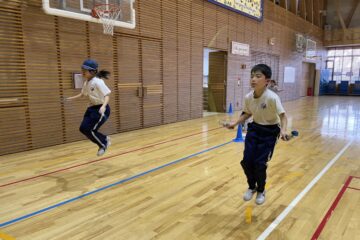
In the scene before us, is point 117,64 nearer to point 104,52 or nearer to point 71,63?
point 104,52

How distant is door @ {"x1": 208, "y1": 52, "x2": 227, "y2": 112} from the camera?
10.6 m

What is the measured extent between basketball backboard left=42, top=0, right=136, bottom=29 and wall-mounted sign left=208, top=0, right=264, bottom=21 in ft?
13.1

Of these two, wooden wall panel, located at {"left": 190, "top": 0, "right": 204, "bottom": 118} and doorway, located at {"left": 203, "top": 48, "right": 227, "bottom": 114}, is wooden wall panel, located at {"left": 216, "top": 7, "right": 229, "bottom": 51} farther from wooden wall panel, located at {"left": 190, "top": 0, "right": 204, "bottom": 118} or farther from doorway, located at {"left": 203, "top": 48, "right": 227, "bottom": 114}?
wooden wall panel, located at {"left": 190, "top": 0, "right": 204, "bottom": 118}

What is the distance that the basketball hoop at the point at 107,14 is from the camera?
5.76 metres

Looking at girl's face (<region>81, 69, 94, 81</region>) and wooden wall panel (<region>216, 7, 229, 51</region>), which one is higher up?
wooden wall panel (<region>216, 7, 229, 51</region>)

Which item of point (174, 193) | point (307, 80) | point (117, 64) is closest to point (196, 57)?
point (117, 64)

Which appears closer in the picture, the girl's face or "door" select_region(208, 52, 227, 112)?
the girl's face

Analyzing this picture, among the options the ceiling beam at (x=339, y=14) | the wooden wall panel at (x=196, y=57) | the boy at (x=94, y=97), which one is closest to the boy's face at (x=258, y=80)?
the boy at (x=94, y=97)

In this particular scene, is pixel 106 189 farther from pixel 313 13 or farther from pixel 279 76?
pixel 313 13

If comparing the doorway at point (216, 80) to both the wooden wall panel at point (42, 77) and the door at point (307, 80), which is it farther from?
the door at point (307, 80)

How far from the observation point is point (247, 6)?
→ 36.6 ft

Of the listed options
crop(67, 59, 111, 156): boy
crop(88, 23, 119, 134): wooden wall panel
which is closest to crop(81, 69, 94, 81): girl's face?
crop(67, 59, 111, 156): boy

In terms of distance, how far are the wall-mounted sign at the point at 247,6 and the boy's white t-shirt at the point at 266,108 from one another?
300 inches

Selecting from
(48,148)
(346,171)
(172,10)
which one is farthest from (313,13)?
(48,148)
